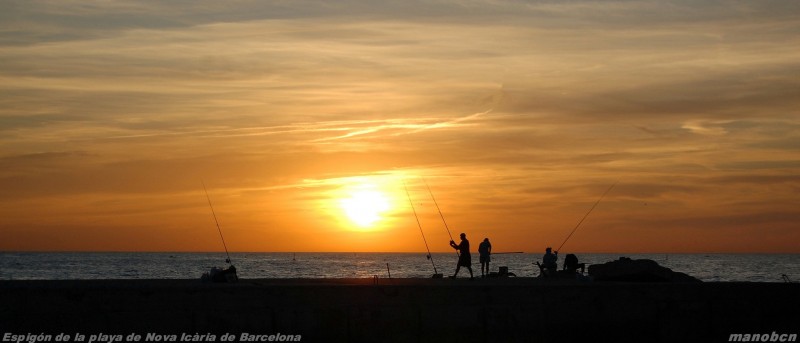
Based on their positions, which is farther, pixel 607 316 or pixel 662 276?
pixel 662 276

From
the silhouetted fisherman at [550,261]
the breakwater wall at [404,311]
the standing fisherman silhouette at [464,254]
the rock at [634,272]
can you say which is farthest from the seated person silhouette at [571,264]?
the breakwater wall at [404,311]

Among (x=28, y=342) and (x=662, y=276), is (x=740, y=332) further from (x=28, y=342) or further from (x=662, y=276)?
(x=28, y=342)

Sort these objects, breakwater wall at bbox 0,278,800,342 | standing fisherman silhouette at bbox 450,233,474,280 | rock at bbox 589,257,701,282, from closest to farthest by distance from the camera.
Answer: breakwater wall at bbox 0,278,800,342 → rock at bbox 589,257,701,282 → standing fisherman silhouette at bbox 450,233,474,280

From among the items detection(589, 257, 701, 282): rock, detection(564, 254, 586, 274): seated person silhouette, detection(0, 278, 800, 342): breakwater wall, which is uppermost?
detection(564, 254, 586, 274): seated person silhouette

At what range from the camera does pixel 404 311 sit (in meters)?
16.9

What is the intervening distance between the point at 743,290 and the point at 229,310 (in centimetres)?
930

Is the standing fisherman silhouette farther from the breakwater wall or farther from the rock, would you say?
the breakwater wall

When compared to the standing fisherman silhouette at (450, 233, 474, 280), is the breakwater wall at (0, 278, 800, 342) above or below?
below

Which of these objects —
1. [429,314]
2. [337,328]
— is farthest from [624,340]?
[337,328]

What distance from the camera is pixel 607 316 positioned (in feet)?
57.4

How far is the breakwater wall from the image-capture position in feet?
52.3

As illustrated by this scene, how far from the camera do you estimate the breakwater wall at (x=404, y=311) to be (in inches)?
627

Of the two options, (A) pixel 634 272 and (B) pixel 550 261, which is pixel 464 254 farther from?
(A) pixel 634 272

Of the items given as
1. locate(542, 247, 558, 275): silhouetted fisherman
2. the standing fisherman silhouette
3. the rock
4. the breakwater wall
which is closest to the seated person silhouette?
locate(542, 247, 558, 275): silhouetted fisherman
